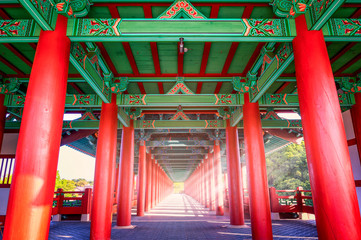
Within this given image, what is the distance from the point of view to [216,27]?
4.62 m

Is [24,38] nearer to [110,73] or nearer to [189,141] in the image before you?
[110,73]

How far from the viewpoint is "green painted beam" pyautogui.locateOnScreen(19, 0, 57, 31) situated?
12.3 ft

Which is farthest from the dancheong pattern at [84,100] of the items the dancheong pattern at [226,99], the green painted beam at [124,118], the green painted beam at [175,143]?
the green painted beam at [175,143]

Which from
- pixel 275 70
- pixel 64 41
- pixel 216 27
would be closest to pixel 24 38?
pixel 64 41

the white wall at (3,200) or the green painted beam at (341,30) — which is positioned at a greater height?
the green painted beam at (341,30)

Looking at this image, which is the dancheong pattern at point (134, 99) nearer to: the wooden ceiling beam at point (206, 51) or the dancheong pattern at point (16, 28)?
the wooden ceiling beam at point (206, 51)

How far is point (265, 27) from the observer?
470cm

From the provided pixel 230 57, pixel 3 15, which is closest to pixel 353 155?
pixel 230 57

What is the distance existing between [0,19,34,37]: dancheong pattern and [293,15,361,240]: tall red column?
16.9 feet

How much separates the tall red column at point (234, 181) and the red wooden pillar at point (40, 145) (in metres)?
7.34

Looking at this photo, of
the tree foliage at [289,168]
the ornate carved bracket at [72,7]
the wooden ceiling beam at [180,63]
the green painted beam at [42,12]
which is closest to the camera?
the green painted beam at [42,12]

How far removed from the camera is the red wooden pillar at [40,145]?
3.40 m

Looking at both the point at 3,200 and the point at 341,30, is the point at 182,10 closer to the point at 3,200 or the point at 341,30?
the point at 341,30

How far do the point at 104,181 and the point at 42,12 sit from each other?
4.39 metres
